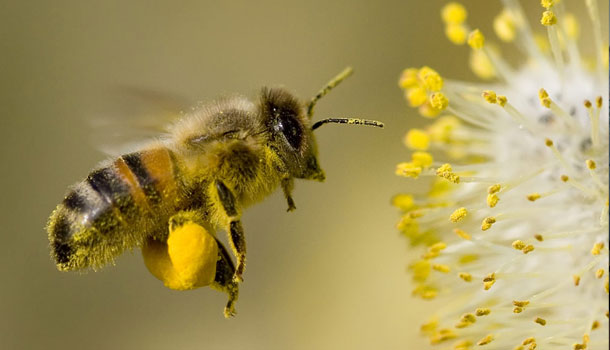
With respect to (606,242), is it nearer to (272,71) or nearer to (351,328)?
(351,328)

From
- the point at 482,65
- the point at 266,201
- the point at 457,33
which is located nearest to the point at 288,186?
the point at 457,33

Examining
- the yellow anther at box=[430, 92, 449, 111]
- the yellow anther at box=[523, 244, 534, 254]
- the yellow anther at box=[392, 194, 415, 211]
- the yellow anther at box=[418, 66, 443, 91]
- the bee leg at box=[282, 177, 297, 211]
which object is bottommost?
the yellow anther at box=[523, 244, 534, 254]

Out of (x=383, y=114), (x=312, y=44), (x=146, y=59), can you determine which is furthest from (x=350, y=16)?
(x=146, y=59)

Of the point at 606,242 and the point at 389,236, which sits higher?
the point at 389,236

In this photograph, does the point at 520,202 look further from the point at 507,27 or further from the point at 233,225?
the point at 233,225

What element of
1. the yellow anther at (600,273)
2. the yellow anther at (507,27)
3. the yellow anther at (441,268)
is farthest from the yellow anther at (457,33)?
the yellow anther at (600,273)

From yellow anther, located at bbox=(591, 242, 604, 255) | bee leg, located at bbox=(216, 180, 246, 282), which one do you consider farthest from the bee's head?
yellow anther, located at bbox=(591, 242, 604, 255)

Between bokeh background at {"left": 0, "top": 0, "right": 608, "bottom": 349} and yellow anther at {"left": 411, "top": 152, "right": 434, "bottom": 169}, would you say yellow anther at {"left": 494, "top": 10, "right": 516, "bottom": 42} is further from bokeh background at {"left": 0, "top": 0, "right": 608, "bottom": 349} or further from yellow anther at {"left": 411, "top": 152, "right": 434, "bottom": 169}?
bokeh background at {"left": 0, "top": 0, "right": 608, "bottom": 349}
